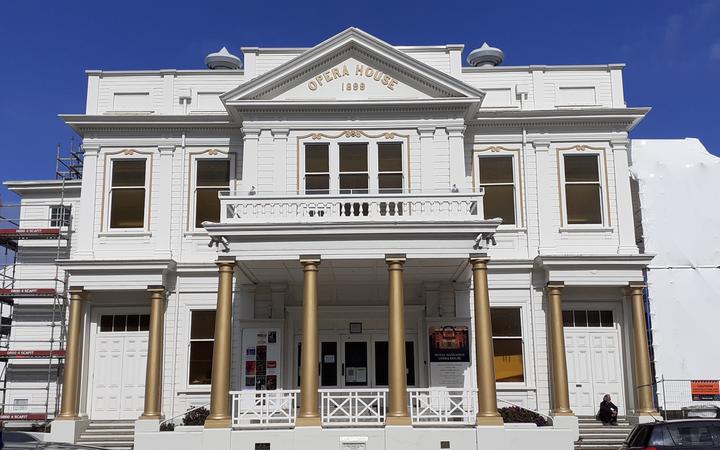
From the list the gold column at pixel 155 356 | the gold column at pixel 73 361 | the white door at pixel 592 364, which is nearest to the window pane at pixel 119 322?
the gold column at pixel 73 361

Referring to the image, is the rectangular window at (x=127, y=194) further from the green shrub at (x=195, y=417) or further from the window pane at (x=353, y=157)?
the window pane at (x=353, y=157)

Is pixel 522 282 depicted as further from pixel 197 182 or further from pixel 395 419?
pixel 197 182

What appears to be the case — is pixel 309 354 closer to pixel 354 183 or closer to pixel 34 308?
pixel 354 183

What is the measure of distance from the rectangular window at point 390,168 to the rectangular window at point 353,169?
421mm

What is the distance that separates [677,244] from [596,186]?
4669mm

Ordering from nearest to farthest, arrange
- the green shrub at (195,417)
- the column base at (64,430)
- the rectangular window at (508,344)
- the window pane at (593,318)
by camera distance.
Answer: the green shrub at (195,417) < the column base at (64,430) < the rectangular window at (508,344) < the window pane at (593,318)

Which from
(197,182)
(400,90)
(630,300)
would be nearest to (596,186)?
(630,300)

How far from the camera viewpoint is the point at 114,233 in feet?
66.3

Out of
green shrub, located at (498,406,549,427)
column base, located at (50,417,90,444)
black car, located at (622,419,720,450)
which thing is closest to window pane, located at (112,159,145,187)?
column base, located at (50,417,90,444)

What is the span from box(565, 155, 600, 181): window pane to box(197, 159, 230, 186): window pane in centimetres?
981

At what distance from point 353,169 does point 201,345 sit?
647cm

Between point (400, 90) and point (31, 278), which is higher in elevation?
point (400, 90)

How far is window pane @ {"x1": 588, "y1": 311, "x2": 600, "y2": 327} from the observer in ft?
65.3

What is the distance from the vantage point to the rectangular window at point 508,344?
64.0ft
